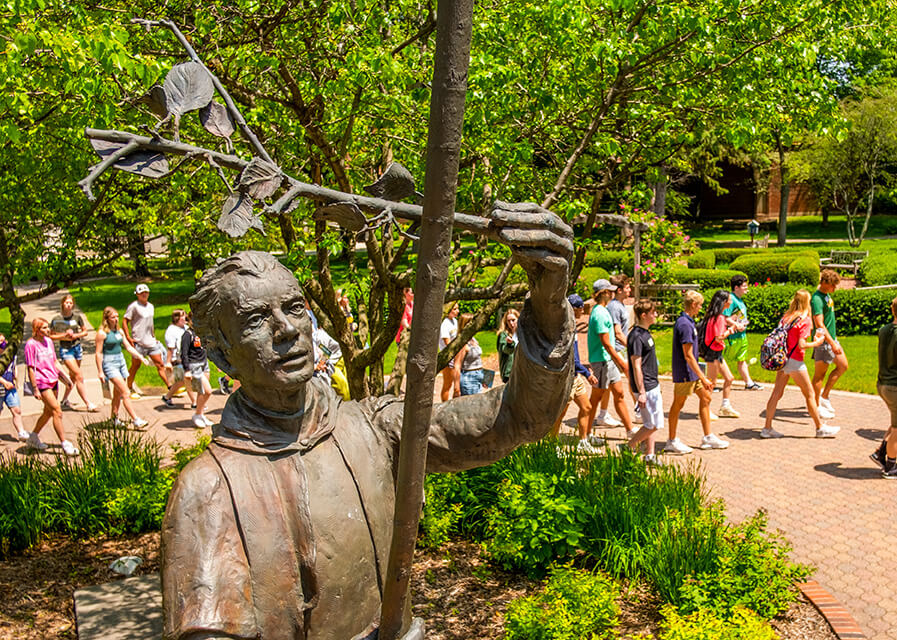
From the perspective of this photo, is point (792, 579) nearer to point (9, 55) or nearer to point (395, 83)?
point (395, 83)

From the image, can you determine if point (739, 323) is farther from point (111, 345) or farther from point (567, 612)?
point (111, 345)

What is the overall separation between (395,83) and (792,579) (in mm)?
4599

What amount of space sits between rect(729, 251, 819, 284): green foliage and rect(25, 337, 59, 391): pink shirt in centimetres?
1864

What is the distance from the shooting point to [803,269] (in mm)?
22078

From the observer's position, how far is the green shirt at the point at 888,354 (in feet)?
26.9

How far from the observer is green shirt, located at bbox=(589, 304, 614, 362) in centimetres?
919

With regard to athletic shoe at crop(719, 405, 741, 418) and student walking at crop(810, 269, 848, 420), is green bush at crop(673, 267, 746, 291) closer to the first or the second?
athletic shoe at crop(719, 405, 741, 418)

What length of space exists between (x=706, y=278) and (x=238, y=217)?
68.2 ft

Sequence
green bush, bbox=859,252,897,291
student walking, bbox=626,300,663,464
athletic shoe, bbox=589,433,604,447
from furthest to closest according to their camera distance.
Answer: green bush, bbox=859,252,897,291 < athletic shoe, bbox=589,433,604,447 < student walking, bbox=626,300,663,464

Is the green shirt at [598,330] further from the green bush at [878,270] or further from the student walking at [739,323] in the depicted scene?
the green bush at [878,270]

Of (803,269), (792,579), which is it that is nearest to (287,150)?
(792,579)

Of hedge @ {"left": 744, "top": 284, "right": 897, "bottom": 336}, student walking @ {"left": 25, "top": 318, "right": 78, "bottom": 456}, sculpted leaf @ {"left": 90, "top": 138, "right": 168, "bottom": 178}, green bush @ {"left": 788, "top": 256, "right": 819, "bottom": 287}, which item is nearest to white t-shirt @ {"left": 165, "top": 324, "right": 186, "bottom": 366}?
student walking @ {"left": 25, "top": 318, "right": 78, "bottom": 456}

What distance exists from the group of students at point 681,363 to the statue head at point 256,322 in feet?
19.5

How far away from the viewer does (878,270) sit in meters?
21.7
